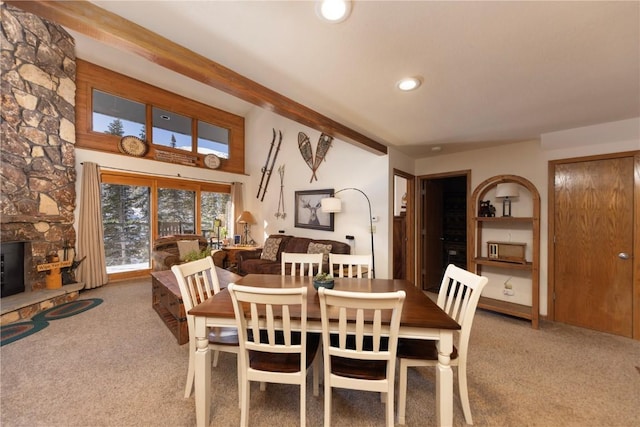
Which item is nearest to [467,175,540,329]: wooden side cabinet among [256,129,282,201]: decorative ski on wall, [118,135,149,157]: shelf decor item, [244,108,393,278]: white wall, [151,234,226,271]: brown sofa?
[244,108,393,278]: white wall

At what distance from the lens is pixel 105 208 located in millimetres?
4648

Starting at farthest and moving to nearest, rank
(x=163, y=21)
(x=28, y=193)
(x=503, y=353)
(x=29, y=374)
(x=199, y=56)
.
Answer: (x=28, y=193) → (x=503, y=353) → (x=29, y=374) → (x=199, y=56) → (x=163, y=21)

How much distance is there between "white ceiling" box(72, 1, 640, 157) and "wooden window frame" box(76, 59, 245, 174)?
4546mm

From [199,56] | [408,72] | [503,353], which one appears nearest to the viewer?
[199,56]

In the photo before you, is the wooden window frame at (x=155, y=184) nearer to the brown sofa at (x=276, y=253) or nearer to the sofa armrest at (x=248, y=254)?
the sofa armrest at (x=248, y=254)

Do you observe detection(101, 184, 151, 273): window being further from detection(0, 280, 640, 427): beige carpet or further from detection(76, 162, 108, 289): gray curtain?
detection(0, 280, 640, 427): beige carpet

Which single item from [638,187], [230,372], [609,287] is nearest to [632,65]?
[638,187]

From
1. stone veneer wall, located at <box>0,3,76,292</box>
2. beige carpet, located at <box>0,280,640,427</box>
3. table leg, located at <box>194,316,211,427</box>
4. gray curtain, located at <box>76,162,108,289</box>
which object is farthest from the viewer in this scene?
gray curtain, located at <box>76,162,108,289</box>

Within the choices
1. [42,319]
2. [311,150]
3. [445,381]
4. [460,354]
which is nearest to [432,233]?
[311,150]

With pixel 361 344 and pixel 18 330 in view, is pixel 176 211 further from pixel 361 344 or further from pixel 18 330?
pixel 361 344

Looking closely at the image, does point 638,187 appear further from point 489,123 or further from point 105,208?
point 105,208

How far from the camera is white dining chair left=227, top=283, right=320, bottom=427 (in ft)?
4.43

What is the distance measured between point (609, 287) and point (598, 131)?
1.75m

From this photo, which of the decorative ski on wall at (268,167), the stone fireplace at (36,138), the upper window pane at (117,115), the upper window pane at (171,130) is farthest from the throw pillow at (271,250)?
the upper window pane at (117,115)
